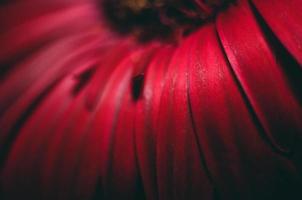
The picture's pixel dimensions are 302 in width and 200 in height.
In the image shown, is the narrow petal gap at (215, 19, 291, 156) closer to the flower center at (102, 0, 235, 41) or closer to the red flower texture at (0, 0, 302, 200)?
the red flower texture at (0, 0, 302, 200)

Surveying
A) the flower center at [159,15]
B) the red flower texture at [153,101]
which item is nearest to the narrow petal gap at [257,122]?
the red flower texture at [153,101]

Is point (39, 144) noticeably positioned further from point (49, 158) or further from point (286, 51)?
point (286, 51)

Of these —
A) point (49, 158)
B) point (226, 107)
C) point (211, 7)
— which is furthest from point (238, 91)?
point (49, 158)

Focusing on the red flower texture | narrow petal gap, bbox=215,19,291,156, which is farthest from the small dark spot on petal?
narrow petal gap, bbox=215,19,291,156

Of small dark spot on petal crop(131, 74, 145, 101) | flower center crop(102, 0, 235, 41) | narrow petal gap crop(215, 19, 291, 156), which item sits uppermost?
flower center crop(102, 0, 235, 41)

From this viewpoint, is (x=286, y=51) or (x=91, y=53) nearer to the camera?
(x=286, y=51)

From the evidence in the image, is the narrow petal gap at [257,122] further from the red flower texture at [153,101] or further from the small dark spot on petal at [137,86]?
the small dark spot on petal at [137,86]

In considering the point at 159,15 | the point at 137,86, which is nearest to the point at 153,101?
the point at 137,86
